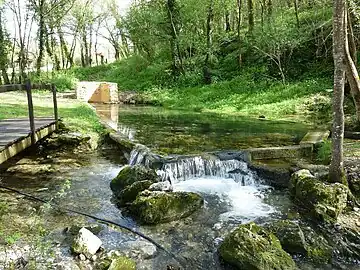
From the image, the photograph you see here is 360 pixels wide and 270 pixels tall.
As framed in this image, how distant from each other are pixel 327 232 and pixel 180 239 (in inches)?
88.8

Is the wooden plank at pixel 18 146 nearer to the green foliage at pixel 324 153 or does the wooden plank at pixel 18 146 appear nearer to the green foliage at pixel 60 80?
the green foliage at pixel 324 153

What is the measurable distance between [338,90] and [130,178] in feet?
13.9

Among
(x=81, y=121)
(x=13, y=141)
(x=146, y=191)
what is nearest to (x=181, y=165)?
(x=146, y=191)

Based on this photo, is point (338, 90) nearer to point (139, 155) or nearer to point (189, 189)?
point (189, 189)

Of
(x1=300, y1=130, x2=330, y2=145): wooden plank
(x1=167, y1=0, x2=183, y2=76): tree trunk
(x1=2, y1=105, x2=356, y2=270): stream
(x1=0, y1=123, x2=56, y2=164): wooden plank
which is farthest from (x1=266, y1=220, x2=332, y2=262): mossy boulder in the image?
(x1=167, y1=0, x2=183, y2=76): tree trunk

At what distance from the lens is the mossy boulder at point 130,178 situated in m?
6.88

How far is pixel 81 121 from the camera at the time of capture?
39.2 feet

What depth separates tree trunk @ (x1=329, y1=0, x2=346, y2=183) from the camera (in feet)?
18.5

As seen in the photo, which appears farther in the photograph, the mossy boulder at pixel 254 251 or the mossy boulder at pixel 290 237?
the mossy boulder at pixel 290 237

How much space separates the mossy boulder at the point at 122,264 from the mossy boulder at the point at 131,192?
2.00 metres

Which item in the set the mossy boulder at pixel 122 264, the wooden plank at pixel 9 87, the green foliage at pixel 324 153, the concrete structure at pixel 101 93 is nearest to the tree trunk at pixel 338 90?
the green foliage at pixel 324 153

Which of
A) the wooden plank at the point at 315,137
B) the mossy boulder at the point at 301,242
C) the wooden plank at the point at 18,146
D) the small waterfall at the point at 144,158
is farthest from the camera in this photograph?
Result: the wooden plank at the point at 315,137

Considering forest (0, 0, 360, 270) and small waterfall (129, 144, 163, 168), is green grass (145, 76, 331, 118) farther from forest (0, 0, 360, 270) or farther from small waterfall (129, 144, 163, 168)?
small waterfall (129, 144, 163, 168)

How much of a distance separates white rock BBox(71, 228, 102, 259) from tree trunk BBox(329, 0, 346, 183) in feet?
14.0
